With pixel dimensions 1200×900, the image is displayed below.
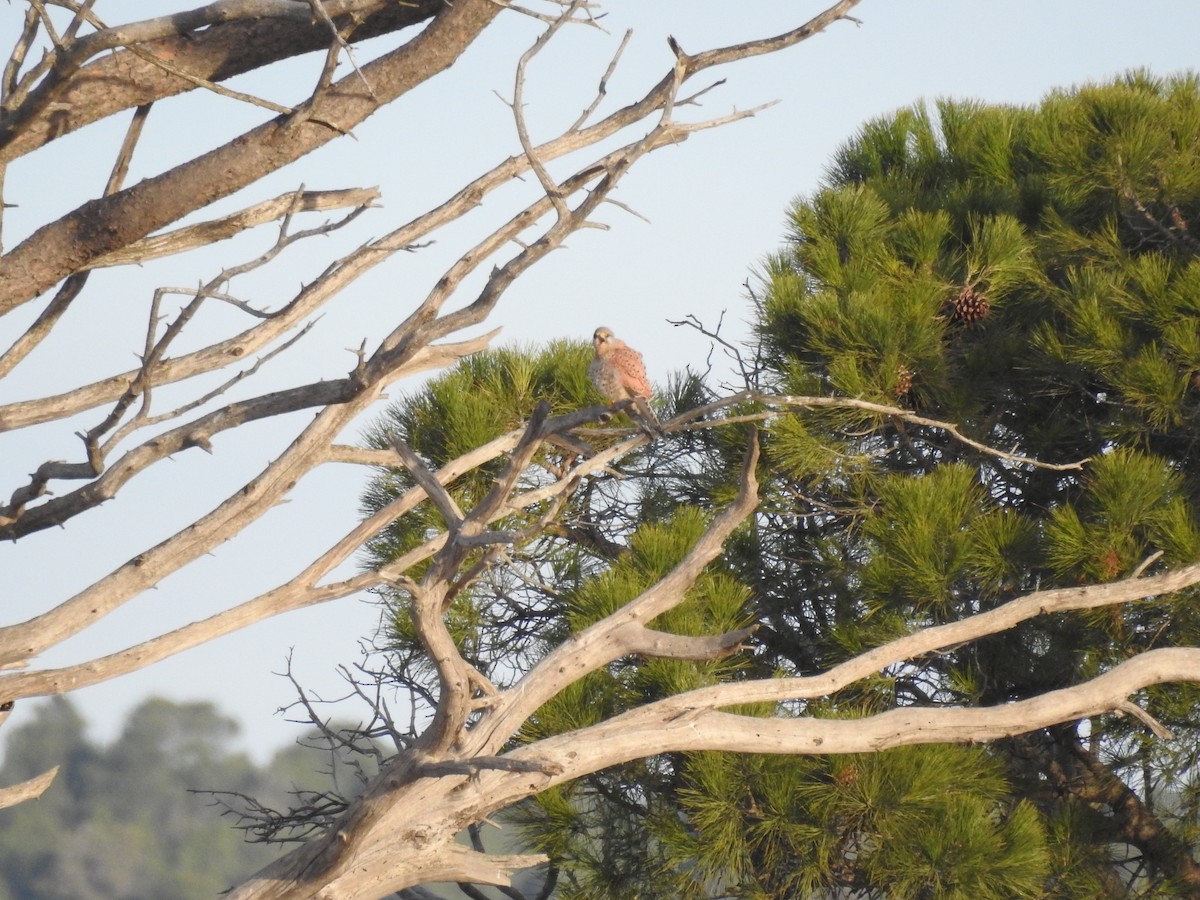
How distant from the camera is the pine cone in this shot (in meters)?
4.39

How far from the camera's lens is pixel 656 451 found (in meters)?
4.49

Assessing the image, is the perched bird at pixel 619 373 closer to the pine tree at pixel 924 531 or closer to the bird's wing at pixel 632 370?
the bird's wing at pixel 632 370

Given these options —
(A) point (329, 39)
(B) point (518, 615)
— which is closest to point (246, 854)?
(B) point (518, 615)

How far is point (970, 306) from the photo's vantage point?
4.40 meters

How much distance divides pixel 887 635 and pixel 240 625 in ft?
6.14

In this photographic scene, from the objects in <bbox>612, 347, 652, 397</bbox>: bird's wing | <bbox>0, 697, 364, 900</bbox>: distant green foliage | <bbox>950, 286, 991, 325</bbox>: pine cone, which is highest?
<bbox>612, 347, 652, 397</bbox>: bird's wing

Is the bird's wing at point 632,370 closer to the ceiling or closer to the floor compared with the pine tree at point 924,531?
closer to the ceiling

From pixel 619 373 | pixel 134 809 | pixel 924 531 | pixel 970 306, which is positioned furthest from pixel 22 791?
pixel 134 809

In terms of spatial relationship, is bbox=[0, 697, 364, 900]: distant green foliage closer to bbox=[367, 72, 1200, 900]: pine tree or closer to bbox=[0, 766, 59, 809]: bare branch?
bbox=[367, 72, 1200, 900]: pine tree

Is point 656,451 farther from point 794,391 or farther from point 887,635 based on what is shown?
point 887,635

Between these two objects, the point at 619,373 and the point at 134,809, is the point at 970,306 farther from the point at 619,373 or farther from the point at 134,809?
the point at 134,809

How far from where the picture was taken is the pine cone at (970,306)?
14.4 ft

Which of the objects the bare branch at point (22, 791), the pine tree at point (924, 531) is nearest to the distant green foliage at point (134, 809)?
the pine tree at point (924, 531)

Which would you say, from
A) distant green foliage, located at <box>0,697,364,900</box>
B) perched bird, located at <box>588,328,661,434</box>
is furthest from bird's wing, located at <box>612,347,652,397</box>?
distant green foliage, located at <box>0,697,364,900</box>
